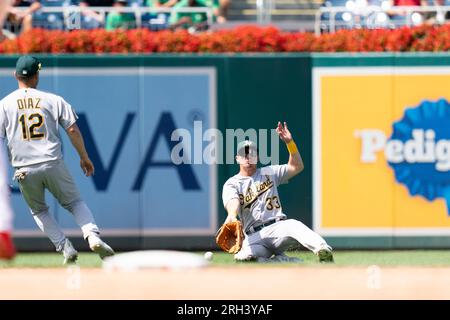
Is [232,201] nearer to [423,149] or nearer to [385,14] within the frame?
[423,149]

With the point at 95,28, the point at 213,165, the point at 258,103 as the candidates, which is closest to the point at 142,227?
the point at 213,165

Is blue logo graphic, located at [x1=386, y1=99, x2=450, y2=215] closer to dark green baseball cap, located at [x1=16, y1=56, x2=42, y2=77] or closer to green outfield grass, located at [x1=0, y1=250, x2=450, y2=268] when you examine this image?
green outfield grass, located at [x1=0, y1=250, x2=450, y2=268]

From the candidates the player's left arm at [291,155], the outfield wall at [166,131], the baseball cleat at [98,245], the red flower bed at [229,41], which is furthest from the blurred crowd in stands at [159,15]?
the baseball cleat at [98,245]

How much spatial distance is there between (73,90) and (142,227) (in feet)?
5.40

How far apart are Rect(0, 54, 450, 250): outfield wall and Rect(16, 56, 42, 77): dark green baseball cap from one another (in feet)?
6.64

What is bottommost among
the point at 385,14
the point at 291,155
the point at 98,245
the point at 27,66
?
the point at 98,245

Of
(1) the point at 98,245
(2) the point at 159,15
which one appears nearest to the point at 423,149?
(2) the point at 159,15

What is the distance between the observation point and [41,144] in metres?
10.8

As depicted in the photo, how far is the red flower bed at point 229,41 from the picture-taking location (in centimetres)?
1275

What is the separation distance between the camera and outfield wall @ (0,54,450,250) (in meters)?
12.7

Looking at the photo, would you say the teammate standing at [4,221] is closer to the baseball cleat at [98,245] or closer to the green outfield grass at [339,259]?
the baseball cleat at [98,245]

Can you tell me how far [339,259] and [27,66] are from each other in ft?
12.0

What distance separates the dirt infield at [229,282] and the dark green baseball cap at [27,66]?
176 centimetres
